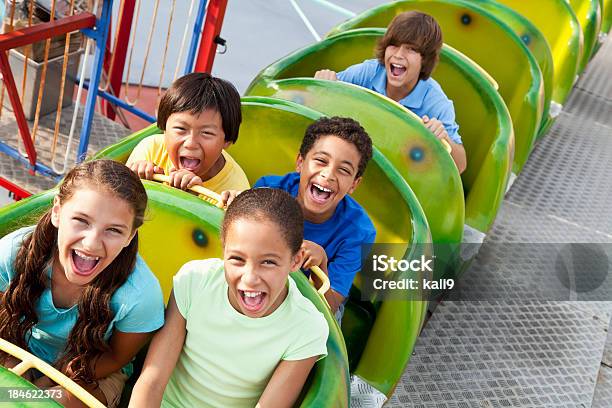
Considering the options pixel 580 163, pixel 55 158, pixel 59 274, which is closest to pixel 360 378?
pixel 59 274

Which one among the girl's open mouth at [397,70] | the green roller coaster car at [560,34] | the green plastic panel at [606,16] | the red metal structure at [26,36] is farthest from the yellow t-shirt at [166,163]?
the green plastic panel at [606,16]

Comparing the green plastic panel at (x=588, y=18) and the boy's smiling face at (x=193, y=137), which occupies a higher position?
the green plastic panel at (x=588, y=18)

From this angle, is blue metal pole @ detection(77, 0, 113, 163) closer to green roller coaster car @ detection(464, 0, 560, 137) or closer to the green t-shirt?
the green t-shirt

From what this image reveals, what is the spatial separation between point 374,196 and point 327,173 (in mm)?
308

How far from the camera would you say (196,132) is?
1.70m

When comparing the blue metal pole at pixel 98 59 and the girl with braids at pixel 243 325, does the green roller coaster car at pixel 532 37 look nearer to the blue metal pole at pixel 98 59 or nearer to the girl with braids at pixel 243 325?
the blue metal pole at pixel 98 59

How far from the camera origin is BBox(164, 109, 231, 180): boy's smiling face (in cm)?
169

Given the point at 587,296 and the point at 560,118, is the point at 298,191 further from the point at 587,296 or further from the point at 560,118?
the point at 560,118

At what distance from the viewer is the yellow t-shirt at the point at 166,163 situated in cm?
175

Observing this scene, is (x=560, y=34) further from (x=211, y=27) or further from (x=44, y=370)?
(x=44, y=370)

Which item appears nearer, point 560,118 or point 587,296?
point 587,296

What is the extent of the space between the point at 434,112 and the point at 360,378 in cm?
89

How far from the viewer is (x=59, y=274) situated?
4.27 feet

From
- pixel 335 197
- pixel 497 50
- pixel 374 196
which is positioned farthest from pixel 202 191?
pixel 497 50
